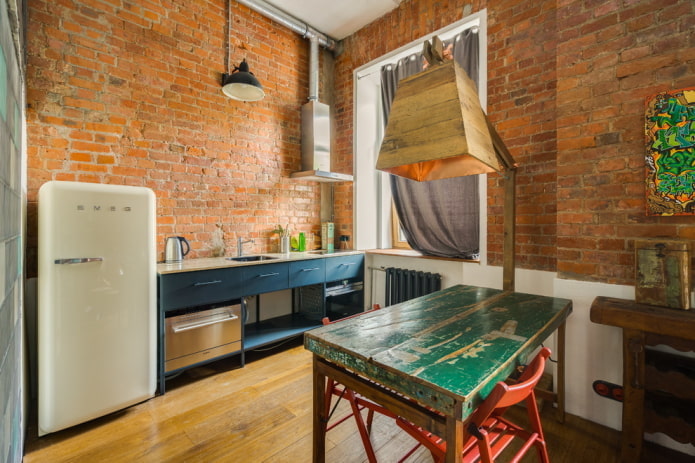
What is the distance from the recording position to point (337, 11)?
144 inches

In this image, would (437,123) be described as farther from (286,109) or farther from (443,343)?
(286,109)

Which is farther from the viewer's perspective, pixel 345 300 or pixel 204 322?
pixel 345 300

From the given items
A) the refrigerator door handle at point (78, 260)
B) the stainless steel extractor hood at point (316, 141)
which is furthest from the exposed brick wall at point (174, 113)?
the refrigerator door handle at point (78, 260)

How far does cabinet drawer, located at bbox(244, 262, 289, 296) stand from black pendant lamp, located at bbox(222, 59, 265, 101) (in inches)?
62.3

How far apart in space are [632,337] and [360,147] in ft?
10.6

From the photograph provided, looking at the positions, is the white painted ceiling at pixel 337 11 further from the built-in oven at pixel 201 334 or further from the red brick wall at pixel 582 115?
the built-in oven at pixel 201 334

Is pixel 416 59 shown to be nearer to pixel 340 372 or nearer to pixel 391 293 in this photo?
pixel 391 293

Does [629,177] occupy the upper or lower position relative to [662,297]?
upper

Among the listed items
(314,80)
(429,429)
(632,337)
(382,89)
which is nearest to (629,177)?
(632,337)

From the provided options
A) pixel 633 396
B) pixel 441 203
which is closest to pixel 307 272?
pixel 441 203

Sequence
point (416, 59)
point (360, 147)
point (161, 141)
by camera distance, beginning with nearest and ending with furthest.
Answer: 1. point (161, 141)
2. point (416, 59)
3. point (360, 147)

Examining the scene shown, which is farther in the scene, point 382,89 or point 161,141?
point 382,89

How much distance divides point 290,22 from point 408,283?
323 cm

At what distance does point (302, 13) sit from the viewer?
3695mm
